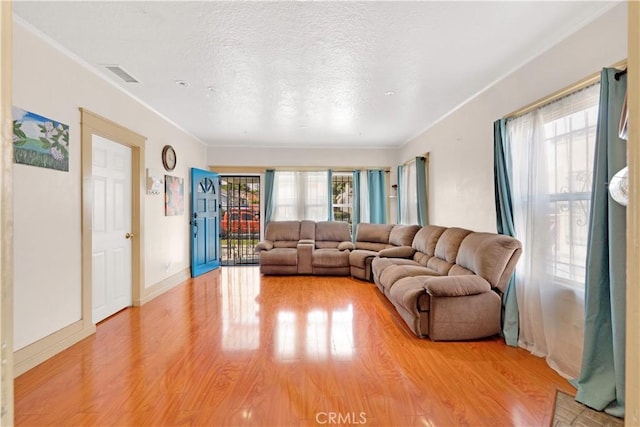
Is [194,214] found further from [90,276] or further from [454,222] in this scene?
[454,222]

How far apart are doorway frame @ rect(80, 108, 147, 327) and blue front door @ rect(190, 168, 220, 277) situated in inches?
60.7

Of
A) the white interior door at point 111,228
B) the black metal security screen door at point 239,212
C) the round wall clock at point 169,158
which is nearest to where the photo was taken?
the white interior door at point 111,228

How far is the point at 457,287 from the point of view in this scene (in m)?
2.70

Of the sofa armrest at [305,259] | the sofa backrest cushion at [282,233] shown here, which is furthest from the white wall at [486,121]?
the sofa backrest cushion at [282,233]

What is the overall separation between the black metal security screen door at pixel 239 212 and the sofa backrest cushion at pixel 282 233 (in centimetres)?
77

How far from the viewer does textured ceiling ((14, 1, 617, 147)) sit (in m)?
2.03

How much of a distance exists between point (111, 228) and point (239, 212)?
142 inches

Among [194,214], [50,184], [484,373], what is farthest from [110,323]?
[484,373]

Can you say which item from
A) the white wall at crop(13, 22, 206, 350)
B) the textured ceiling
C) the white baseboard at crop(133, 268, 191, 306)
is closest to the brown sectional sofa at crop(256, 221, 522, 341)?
the white baseboard at crop(133, 268, 191, 306)

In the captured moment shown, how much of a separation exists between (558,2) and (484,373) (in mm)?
2656

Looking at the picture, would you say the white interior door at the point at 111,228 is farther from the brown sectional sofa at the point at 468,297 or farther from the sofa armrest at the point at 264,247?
the brown sectional sofa at the point at 468,297

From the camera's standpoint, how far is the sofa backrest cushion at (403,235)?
494 centimetres

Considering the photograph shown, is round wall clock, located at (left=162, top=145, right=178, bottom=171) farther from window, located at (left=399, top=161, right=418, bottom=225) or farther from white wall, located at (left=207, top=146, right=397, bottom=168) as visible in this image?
window, located at (left=399, top=161, right=418, bottom=225)

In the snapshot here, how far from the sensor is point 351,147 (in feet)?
21.5
